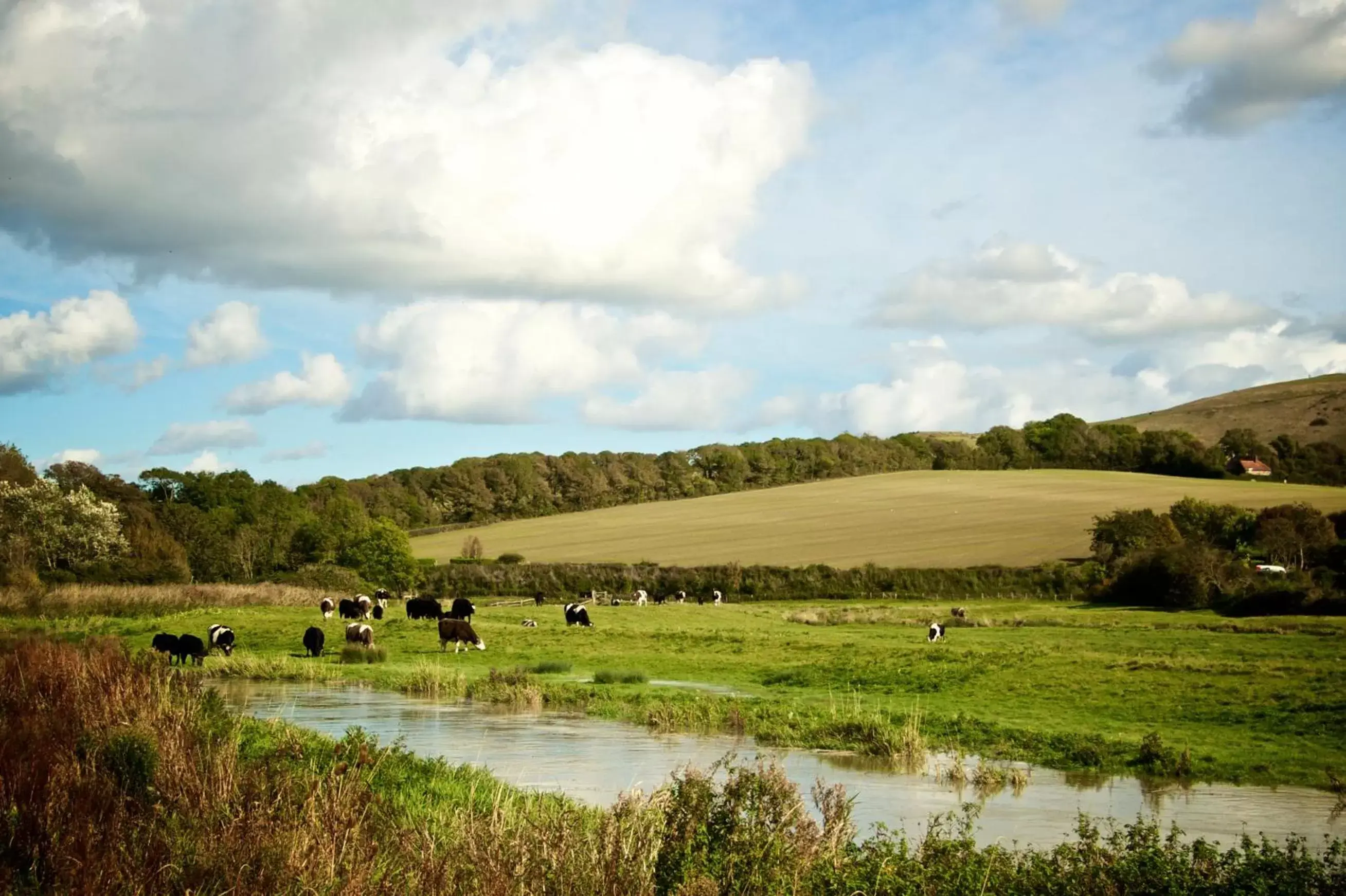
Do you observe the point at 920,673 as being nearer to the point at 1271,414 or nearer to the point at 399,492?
the point at 399,492

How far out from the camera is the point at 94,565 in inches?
2474

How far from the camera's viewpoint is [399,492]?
121500mm

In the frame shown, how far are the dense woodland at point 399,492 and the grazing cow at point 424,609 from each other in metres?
18.7

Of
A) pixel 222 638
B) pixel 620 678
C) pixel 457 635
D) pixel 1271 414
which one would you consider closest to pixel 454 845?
pixel 620 678

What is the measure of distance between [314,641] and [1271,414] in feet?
385

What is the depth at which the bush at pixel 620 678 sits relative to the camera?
30297mm

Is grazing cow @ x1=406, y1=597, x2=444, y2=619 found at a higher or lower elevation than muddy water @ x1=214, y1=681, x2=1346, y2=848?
higher

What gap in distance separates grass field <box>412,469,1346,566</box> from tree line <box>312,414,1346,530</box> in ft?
21.5

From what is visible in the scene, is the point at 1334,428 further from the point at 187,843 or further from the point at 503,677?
the point at 187,843

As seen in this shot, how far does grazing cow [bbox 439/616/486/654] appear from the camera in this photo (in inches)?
1556

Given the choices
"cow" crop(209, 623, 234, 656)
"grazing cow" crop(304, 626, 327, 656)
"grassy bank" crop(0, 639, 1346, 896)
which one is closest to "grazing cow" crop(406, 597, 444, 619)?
"grazing cow" crop(304, 626, 327, 656)

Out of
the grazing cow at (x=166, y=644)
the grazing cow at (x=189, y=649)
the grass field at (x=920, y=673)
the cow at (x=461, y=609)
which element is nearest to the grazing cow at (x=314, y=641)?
the grass field at (x=920, y=673)

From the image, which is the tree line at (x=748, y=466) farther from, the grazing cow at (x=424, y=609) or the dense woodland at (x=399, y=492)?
the grazing cow at (x=424, y=609)

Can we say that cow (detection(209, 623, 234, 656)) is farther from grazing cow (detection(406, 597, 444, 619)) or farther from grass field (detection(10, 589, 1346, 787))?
grazing cow (detection(406, 597, 444, 619))
